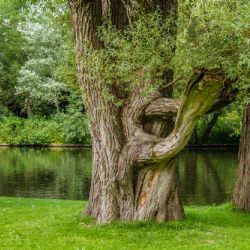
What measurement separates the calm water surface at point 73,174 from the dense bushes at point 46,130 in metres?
2.08

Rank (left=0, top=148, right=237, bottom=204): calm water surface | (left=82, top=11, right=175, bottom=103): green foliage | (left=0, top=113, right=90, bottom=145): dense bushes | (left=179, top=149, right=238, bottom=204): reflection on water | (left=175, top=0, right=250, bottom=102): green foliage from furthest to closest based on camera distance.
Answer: (left=0, top=113, right=90, bottom=145): dense bushes < (left=0, top=148, right=237, bottom=204): calm water surface < (left=179, top=149, right=238, bottom=204): reflection on water < (left=82, top=11, right=175, bottom=103): green foliage < (left=175, top=0, right=250, bottom=102): green foliage

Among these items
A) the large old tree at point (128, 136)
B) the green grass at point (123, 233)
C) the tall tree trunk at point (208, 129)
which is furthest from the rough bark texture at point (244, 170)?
the tall tree trunk at point (208, 129)

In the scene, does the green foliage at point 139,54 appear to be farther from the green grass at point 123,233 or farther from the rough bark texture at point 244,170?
the rough bark texture at point 244,170

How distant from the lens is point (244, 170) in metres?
13.1

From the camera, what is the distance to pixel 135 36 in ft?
31.0

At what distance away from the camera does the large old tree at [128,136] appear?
1054cm

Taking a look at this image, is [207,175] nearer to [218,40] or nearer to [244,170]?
[244,170]

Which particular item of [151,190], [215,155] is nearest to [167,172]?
[151,190]

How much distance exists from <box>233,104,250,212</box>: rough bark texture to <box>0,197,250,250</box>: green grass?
83cm

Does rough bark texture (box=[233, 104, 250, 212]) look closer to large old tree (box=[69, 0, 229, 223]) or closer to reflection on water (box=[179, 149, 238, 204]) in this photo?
large old tree (box=[69, 0, 229, 223])

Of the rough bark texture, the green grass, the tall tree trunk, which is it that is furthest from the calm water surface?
the green grass

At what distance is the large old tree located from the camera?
10.5 m

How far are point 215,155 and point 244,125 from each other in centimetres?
2574

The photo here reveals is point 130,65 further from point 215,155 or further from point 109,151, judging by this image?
point 215,155
